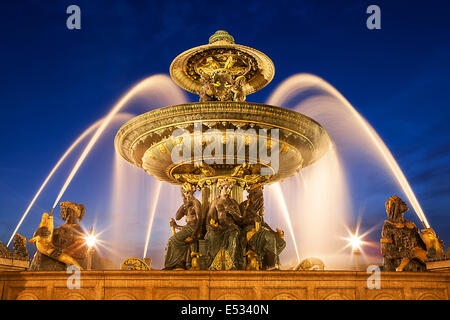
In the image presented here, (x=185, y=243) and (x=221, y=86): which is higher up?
(x=221, y=86)

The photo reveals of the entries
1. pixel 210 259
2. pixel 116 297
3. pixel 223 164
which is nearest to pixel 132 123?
pixel 223 164

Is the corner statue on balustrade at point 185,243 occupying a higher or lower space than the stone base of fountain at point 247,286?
higher

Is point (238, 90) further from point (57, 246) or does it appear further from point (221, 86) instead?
point (57, 246)

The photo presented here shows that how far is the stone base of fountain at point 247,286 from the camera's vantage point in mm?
6012

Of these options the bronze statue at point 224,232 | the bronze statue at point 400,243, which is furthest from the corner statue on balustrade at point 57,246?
the bronze statue at point 400,243

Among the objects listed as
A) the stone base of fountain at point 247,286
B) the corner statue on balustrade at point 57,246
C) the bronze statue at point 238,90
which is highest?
the bronze statue at point 238,90

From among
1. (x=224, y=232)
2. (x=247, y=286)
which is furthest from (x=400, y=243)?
(x=224, y=232)

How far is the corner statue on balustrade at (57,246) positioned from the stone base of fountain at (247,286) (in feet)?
6.12

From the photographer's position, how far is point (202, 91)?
1211cm

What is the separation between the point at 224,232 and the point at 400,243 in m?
3.81

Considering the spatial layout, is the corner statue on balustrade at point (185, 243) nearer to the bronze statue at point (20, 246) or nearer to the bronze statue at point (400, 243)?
the bronze statue at point (20, 246)

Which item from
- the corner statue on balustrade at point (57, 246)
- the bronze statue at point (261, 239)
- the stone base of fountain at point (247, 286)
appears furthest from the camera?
the bronze statue at point (261, 239)

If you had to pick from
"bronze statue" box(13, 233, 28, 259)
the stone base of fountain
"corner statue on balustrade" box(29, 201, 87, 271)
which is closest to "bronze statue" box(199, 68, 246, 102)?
"corner statue on balustrade" box(29, 201, 87, 271)

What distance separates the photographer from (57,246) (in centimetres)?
797
